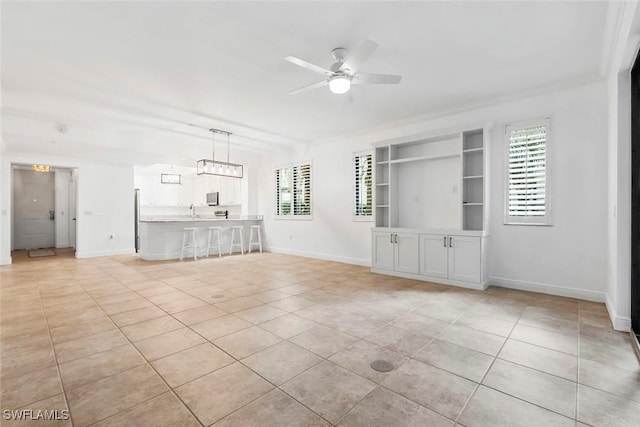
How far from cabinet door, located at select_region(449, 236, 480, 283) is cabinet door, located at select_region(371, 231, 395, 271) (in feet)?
3.41

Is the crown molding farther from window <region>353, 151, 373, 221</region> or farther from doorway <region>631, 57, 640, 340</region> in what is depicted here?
doorway <region>631, 57, 640, 340</region>

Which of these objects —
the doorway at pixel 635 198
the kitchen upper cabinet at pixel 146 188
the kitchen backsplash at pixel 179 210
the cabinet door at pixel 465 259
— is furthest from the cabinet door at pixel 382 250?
the kitchen upper cabinet at pixel 146 188

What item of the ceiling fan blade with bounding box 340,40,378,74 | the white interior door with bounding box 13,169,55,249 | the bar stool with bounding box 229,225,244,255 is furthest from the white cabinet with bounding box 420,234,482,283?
the white interior door with bounding box 13,169,55,249

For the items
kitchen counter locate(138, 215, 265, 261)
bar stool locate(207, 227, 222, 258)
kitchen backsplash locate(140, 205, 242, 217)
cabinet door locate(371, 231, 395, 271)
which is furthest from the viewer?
kitchen backsplash locate(140, 205, 242, 217)

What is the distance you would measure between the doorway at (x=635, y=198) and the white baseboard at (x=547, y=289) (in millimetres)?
1167

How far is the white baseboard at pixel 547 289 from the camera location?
3.76m

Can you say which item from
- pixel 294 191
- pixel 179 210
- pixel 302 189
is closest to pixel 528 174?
pixel 302 189

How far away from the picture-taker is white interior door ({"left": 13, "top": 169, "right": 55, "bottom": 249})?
29.8ft

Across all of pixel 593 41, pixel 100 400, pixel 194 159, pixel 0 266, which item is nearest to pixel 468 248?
pixel 593 41

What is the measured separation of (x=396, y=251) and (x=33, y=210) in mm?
11381

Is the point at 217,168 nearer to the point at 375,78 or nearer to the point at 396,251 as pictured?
the point at 396,251

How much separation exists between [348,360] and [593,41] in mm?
3939

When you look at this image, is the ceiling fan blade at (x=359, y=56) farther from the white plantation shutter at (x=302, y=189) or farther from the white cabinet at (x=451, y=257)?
the white plantation shutter at (x=302, y=189)

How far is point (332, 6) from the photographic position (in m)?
2.46
